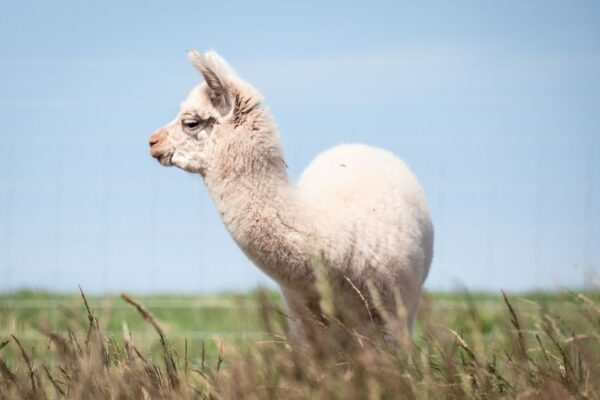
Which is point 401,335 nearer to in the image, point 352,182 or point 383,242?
point 383,242

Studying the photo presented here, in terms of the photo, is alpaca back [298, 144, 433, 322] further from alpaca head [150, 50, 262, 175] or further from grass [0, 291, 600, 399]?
grass [0, 291, 600, 399]

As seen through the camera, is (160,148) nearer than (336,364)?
No

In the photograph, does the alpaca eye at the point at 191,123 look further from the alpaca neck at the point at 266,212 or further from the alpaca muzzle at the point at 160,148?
the alpaca neck at the point at 266,212

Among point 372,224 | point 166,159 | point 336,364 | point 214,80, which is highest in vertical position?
point 214,80

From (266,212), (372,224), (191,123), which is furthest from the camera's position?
(191,123)

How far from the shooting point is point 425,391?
8.26 feet

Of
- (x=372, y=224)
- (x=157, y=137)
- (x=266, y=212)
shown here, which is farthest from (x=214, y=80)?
(x=372, y=224)

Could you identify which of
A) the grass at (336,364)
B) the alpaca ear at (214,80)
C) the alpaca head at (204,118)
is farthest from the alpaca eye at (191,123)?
the grass at (336,364)

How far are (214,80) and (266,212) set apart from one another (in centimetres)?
75

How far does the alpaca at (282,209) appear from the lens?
4281 mm

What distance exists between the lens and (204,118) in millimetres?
4582

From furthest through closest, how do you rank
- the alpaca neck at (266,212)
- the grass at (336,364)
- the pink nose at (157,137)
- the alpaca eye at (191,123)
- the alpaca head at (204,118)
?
the pink nose at (157,137) < the alpaca eye at (191,123) < the alpaca head at (204,118) < the alpaca neck at (266,212) < the grass at (336,364)

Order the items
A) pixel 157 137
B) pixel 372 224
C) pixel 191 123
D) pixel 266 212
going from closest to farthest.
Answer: pixel 266 212 → pixel 372 224 → pixel 191 123 → pixel 157 137

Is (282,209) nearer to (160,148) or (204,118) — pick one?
(204,118)
